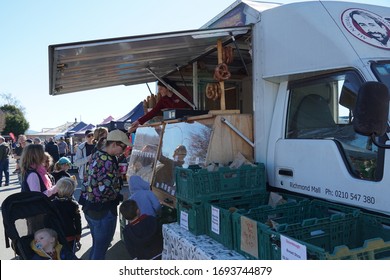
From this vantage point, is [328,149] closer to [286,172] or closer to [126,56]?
[286,172]

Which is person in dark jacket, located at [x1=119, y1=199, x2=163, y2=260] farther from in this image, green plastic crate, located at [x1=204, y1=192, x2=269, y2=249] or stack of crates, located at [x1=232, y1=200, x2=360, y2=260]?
stack of crates, located at [x1=232, y1=200, x2=360, y2=260]

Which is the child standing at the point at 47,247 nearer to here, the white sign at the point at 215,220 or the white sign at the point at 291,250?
the white sign at the point at 215,220

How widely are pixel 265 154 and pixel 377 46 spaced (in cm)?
138

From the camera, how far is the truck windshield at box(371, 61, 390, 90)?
2.55 m

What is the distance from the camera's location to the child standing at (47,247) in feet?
11.0

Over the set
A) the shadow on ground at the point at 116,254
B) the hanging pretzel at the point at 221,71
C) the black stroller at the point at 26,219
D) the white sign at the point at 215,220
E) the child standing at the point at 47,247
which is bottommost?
the shadow on ground at the point at 116,254

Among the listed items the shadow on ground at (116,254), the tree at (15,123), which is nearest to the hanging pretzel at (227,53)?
the shadow on ground at (116,254)

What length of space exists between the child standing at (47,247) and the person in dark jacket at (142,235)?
62 cm

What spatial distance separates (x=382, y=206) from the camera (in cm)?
242

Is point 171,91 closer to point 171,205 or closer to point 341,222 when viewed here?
point 171,205

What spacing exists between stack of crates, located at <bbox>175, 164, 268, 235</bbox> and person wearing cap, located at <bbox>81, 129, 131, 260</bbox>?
82cm

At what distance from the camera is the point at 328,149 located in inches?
111

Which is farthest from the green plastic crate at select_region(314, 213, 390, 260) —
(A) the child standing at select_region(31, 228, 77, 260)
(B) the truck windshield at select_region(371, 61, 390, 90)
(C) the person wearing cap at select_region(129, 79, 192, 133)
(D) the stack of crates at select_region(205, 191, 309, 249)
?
(C) the person wearing cap at select_region(129, 79, 192, 133)

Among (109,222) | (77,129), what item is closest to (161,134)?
(109,222)
